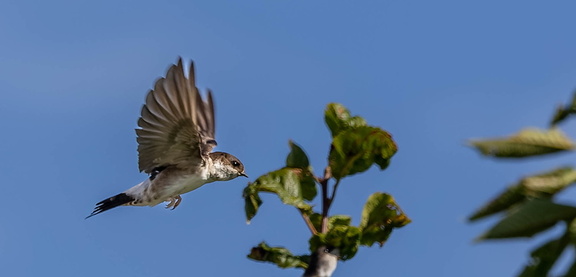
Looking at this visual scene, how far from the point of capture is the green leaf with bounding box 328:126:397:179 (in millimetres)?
3166

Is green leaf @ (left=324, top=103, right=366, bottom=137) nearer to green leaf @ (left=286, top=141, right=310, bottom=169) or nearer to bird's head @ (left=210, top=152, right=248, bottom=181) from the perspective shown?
green leaf @ (left=286, top=141, right=310, bottom=169)

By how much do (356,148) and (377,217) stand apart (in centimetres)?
31

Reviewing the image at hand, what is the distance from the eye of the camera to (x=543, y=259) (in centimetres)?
191

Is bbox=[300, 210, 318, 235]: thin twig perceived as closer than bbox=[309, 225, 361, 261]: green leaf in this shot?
No

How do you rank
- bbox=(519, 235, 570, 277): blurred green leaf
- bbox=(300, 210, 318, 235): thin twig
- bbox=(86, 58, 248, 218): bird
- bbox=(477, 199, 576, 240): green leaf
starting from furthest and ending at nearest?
bbox=(86, 58, 248, 218): bird, bbox=(300, 210, 318, 235): thin twig, bbox=(519, 235, 570, 277): blurred green leaf, bbox=(477, 199, 576, 240): green leaf

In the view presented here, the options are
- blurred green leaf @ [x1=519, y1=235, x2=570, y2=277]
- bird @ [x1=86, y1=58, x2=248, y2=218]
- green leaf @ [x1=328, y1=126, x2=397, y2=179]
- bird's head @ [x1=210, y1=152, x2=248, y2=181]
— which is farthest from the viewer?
bird's head @ [x1=210, y1=152, x2=248, y2=181]

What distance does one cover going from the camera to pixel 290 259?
3.05 m

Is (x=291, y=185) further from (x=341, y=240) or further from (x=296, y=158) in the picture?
(x=341, y=240)

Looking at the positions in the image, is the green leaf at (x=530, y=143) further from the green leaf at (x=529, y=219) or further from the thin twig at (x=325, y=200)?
the thin twig at (x=325, y=200)

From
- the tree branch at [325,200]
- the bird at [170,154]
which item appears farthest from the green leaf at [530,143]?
the bird at [170,154]

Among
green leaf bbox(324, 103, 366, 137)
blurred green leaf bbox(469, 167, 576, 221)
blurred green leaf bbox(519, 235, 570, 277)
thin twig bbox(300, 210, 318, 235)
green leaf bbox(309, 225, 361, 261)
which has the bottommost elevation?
blurred green leaf bbox(519, 235, 570, 277)

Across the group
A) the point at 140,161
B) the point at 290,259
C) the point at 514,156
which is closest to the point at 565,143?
the point at 514,156

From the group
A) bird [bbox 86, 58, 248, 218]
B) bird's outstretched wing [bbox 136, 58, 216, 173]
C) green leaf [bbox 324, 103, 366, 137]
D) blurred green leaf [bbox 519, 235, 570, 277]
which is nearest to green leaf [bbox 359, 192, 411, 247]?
green leaf [bbox 324, 103, 366, 137]

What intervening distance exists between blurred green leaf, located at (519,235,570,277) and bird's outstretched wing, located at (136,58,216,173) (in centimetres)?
872
